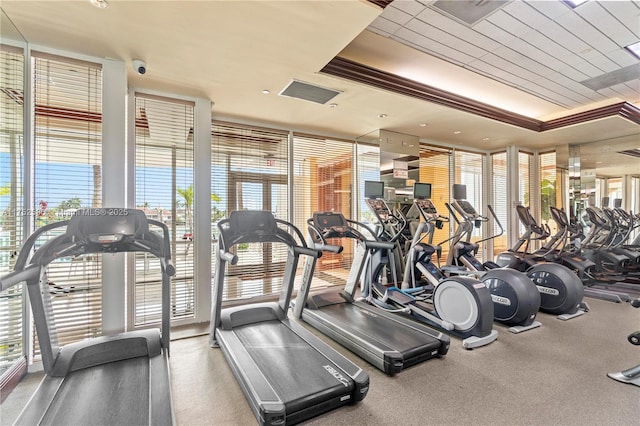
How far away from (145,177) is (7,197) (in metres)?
1.31

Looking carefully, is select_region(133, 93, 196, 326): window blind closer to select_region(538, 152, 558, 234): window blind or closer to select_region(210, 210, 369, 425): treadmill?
select_region(210, 210, 369, 425): treadmill

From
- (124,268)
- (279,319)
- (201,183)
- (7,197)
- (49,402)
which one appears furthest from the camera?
(201,183)

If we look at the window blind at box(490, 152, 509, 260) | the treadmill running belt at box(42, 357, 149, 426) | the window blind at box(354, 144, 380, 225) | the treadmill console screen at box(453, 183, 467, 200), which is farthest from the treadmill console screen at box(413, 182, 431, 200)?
the treadmill running belt at box(42, 357, 149, 426)

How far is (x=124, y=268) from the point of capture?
119 inches

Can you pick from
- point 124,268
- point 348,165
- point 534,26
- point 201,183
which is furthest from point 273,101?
point 534,26

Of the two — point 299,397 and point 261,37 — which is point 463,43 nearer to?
point 261,37

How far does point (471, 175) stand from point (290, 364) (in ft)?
21.3

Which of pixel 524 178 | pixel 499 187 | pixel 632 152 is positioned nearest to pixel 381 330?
pixel 499 187

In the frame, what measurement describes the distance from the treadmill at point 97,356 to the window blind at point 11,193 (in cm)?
44

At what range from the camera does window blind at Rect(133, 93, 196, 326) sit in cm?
358

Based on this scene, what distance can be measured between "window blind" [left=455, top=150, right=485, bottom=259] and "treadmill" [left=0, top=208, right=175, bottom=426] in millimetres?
6463

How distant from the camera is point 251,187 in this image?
479 cm

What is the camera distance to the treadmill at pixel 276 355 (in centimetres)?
199

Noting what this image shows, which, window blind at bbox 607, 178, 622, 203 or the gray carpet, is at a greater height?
window blind at bbox 607, 178, 622, 203
